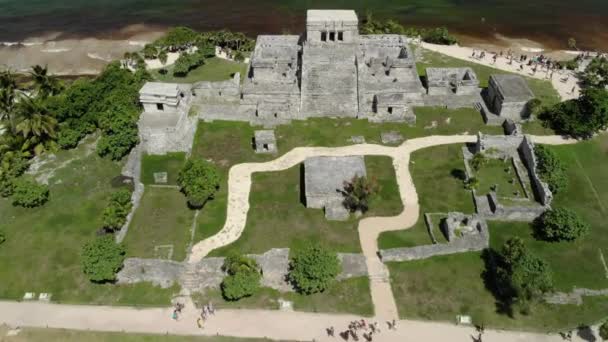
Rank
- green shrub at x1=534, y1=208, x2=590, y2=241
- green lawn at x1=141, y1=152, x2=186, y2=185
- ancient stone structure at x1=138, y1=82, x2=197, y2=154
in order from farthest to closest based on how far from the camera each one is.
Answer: ancient stone structure at x1=138, y1=82, x2=197, y2=154
green lawn at x1=141, y1=152, x2=186, y2=185
green shrub at x1=534, y1=208, x2=590, y2=241

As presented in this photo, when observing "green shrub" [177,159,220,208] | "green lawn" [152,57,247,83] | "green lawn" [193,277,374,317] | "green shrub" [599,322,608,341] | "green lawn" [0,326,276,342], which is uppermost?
"green lawn" [152,57,247,83]

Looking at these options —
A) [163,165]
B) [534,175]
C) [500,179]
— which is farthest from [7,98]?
[534,175]

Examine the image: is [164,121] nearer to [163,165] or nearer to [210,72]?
[163,165]

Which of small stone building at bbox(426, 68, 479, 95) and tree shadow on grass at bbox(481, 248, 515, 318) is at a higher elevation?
small stone building at bbox(426, 68, 479, 95)

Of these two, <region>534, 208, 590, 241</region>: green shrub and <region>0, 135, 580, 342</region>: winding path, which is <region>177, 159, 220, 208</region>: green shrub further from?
<region>534, 208, 590, 241</region>: green shrub

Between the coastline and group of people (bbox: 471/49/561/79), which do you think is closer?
group of people (bbox: 471/49/561/79)

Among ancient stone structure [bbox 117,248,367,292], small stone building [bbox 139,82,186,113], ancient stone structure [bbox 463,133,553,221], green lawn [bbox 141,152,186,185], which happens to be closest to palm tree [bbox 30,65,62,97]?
small stone building [bbox 139,82,186,113]

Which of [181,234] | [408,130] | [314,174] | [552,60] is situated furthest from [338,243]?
[552,60]
